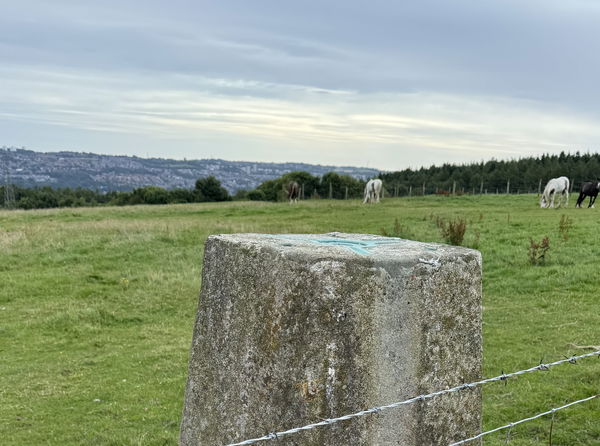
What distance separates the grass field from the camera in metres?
6.72

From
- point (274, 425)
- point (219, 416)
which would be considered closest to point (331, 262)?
point (274, 425)

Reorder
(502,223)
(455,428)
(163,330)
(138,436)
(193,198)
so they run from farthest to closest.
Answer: (193,198) → (502,223) → (163,330) → (138,436) → (455,428)

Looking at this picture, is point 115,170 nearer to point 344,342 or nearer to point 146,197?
point 146,197

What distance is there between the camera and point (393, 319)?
114 inches

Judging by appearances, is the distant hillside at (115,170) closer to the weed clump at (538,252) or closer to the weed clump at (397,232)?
the weed clump at (397,232)

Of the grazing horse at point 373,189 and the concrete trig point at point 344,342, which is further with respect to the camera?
the grazing horse at point 373,189

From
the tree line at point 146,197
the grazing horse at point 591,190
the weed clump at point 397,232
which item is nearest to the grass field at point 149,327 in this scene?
the weed clump at point 397,232

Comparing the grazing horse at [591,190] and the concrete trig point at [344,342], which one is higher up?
the grazing horse at [591,190]

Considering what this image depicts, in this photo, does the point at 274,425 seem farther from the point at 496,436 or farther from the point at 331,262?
the point at 496,436

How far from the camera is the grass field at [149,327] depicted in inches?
265

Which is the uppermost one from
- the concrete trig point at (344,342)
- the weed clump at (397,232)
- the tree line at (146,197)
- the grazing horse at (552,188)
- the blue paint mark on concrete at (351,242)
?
the grazing horse at (552,188)

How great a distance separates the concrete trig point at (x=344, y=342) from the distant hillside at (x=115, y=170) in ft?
293

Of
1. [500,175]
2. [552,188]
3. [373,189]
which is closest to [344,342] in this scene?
[552,188]

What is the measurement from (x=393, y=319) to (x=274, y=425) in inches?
31.7
